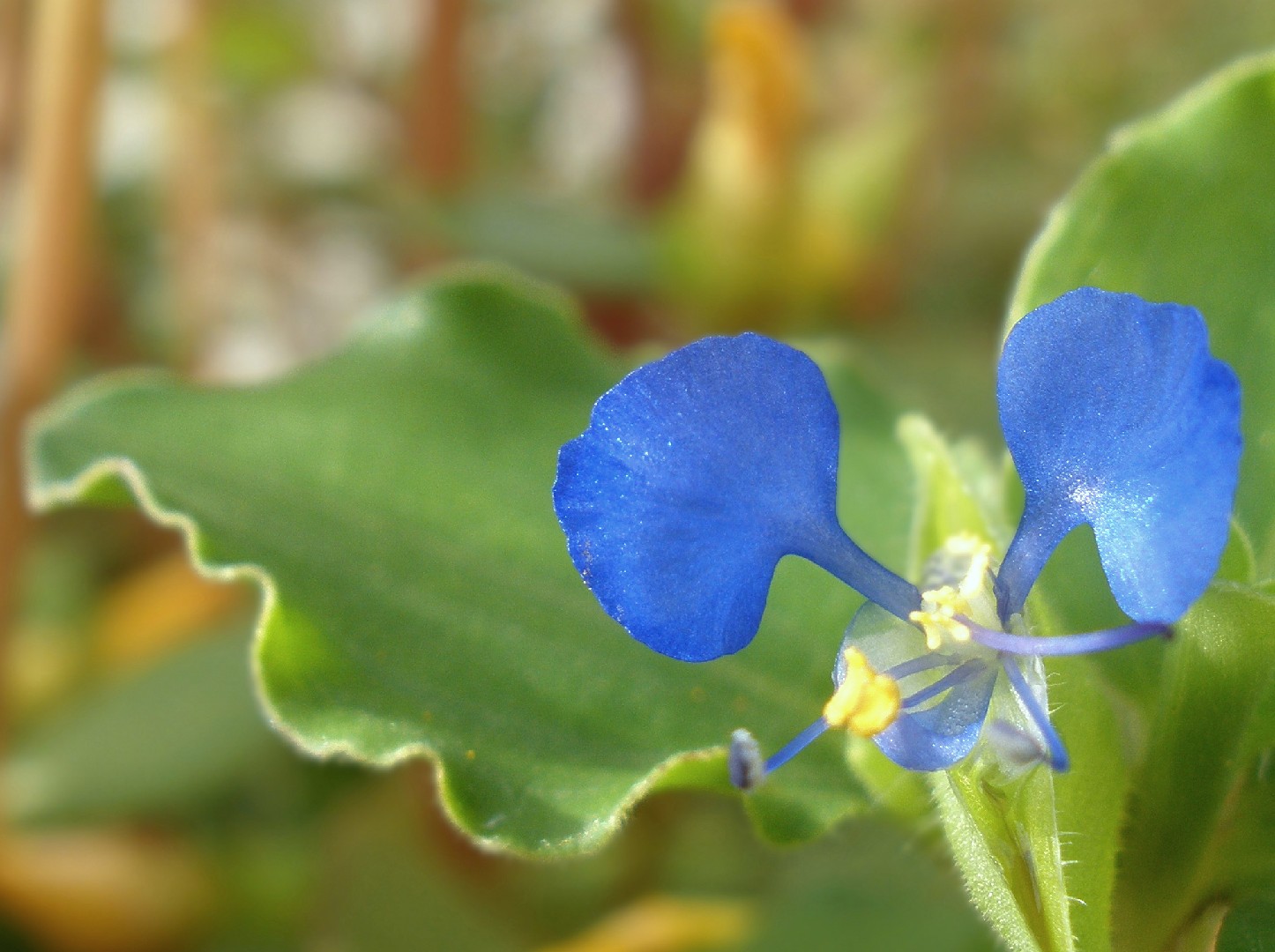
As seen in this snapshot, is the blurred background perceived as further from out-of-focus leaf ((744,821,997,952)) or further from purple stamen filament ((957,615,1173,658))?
purple stamen filament ((957,615,1173,658))

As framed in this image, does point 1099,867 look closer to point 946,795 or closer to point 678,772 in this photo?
point 946,795

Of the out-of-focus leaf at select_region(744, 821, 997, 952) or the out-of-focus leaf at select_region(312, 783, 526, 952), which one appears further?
Answer: the out-of-focus leaf at select_region(312, 783, 526, 952)

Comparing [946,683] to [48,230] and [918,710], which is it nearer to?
[918,710]

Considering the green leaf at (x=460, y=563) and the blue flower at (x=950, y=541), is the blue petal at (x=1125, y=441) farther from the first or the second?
the green leaf at (x=460, y=563)

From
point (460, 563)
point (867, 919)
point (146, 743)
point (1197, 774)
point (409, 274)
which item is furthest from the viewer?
point (409, 274)

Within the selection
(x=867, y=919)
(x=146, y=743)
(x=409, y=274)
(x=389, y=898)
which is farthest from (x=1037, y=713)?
(x=409, y=274)

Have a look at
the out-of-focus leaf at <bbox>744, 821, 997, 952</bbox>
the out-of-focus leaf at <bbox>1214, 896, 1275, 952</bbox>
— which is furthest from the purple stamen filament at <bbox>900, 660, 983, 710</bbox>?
the out-of-focus leaf at <bbox>744, 821, 997, 952</bbox>
